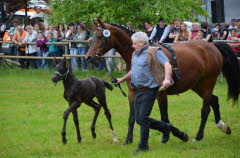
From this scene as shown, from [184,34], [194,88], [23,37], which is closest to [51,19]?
[23,37]

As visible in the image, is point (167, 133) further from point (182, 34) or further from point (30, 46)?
point (30, 46)

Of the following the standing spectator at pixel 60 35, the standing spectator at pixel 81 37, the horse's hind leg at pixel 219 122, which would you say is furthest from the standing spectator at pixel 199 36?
the standing spectator at pixel 60 35

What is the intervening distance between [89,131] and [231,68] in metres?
3.16

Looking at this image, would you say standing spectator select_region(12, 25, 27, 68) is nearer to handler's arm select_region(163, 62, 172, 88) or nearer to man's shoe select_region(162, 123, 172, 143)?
man's shoe select_region(162, 123, 172, 143)

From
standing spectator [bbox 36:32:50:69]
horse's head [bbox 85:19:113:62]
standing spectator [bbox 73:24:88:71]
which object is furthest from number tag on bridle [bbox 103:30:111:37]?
standing spectator [bbox 36:32:50:69]

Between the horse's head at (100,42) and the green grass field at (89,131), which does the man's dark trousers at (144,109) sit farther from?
the horse's head at (100,42)

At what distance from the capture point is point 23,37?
24234 millimetres

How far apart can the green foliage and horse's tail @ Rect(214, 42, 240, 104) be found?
31.2 ft

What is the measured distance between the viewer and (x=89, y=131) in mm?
11195

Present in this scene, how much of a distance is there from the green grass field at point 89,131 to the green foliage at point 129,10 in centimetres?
387

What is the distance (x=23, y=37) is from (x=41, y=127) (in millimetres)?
12978

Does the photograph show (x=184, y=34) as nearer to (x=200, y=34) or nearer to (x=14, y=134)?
(x=200, y=34)

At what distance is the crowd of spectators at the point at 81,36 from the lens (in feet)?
57.1

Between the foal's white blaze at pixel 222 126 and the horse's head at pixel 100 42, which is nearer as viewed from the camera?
the horse's head at pixel 100 42
